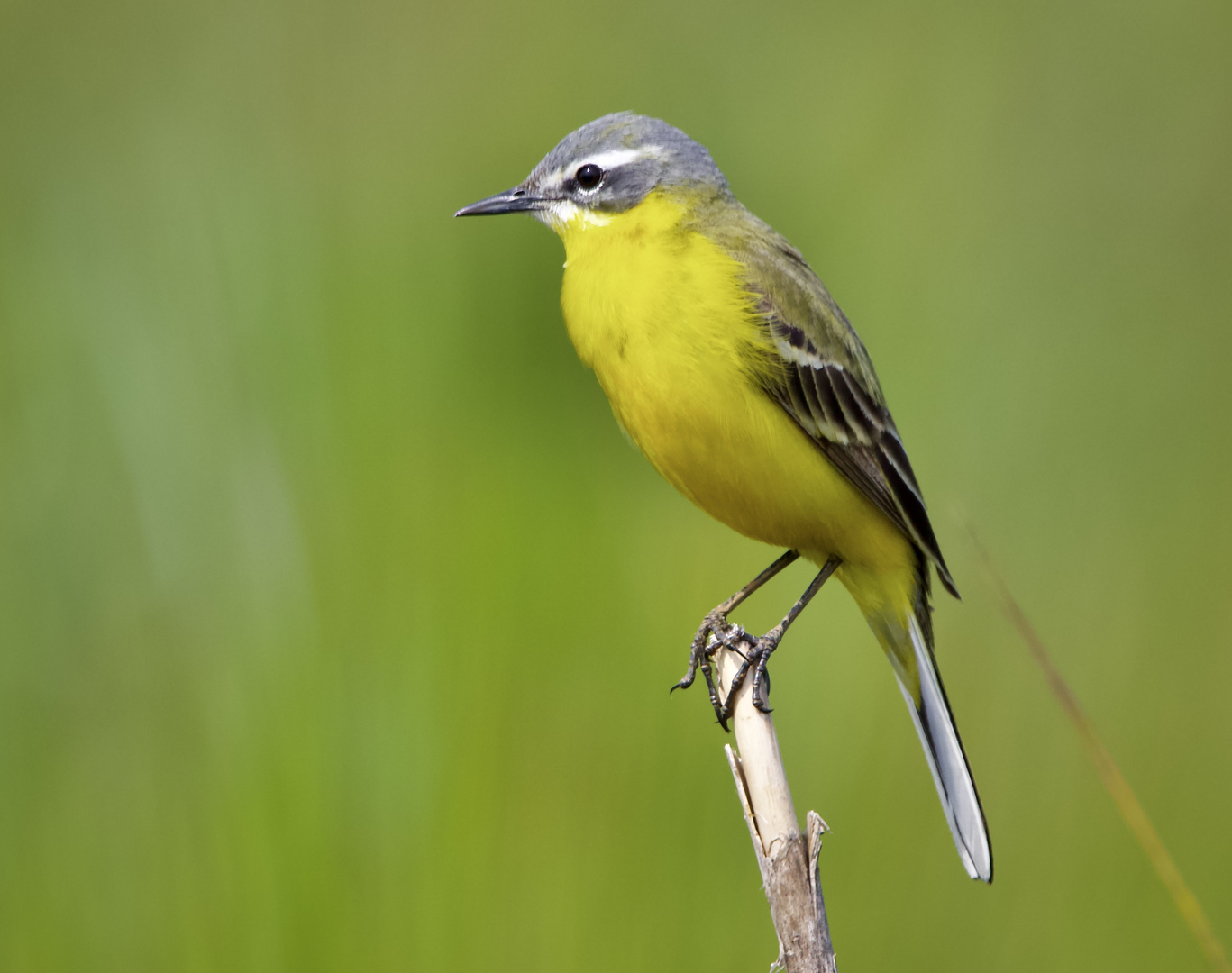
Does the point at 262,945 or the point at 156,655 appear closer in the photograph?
the point at 262,945

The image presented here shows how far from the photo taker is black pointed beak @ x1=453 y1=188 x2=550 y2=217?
146 inches

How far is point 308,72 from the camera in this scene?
505 centimetres

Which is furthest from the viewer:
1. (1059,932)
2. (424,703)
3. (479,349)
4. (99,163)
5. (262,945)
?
(99,163)

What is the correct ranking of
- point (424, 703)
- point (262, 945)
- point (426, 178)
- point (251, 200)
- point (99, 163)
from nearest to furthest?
point (262, 945), point (424, 703), point (251, 200), point (99, 163), point (426, 178)

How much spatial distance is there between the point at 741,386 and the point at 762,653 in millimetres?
Answer: 761

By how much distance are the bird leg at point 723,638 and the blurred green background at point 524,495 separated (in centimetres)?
9

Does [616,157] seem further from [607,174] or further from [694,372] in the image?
[694,372]

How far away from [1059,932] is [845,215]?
273cm

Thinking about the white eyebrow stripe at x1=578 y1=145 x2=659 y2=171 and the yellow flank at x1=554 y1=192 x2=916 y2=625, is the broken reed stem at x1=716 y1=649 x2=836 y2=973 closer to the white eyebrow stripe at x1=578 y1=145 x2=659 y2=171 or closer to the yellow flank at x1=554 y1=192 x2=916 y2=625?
the yellow flank at x1=554 y1=192 x2=916 y2=625

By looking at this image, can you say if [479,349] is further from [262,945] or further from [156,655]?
[262,945]

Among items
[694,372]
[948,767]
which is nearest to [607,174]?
[694,372]

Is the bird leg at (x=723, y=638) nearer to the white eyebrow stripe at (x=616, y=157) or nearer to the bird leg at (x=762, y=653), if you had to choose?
the bird leg at (x=762, y=653)

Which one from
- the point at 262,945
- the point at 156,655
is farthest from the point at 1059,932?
the point at 156,655

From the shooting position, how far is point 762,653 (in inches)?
138
